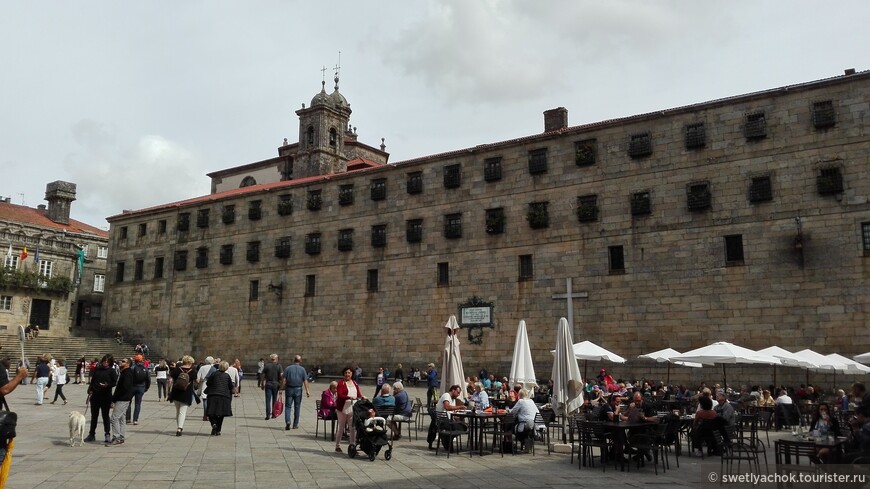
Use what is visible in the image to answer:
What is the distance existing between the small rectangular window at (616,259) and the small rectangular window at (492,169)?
22.2 ft

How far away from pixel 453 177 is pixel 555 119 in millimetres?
6120

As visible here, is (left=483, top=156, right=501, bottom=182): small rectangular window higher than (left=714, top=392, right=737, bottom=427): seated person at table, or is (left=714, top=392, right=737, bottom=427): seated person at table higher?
(left=483, top=156, right=501, bottom=182): small rectangular window

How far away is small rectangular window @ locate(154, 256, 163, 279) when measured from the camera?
45.2m

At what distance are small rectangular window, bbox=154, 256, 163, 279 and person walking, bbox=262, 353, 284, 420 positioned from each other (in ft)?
98.8

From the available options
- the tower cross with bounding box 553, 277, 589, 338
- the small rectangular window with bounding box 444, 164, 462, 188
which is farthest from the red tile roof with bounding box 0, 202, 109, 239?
the tower cross with bounding box 553, 277, 589, 338

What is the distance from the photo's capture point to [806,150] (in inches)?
1008

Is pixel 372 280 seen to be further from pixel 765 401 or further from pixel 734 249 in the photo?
pixel 765 401

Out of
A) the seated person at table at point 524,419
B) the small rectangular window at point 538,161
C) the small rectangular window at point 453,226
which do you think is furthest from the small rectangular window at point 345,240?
the seated person at table at point 524,419

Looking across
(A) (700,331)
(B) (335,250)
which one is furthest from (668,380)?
(B) (335,250)

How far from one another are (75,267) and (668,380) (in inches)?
1890

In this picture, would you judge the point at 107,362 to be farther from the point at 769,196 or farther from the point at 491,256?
the point at 769,196

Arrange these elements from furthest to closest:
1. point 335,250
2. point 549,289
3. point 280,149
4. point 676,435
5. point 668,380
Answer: point 280,149 → point 335,250 → point 549,289 → point 668,380 → point 676,435

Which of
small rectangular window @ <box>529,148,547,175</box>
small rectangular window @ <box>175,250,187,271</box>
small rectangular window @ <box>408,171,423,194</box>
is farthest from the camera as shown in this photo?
small rectangular window @ <box>175,250,187,271</box>

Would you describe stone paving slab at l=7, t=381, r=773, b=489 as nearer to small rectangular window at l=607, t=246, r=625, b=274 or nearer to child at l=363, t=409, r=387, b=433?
child at l=363, t=409, r=387, b=433
